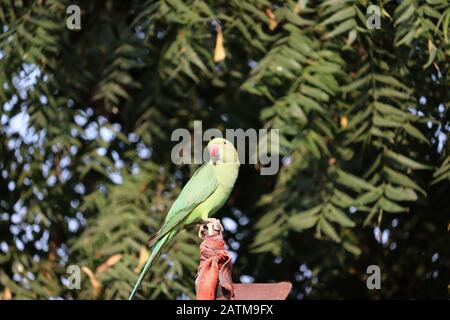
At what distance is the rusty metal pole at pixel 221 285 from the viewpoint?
3307mm

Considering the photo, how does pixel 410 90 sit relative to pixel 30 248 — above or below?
above

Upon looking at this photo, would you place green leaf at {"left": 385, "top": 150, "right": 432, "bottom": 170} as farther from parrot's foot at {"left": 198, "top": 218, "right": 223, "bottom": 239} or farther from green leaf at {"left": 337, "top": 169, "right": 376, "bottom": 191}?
parrot's foot at {"left": 198, "top": 218, "right": 223, "bottom": 239}

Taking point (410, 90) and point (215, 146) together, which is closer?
point (215, 146)

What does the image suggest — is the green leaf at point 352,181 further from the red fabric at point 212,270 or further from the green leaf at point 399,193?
the red fabric at point 212,270

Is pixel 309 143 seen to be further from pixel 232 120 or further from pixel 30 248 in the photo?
pixel 30 248

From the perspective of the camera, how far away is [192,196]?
420cm

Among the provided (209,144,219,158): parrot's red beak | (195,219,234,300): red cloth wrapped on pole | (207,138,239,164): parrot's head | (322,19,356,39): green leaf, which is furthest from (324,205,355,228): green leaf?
(195,219,234,300): red cloth wrapped on pole

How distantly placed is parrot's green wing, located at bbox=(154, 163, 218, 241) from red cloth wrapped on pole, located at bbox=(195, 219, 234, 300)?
1.98 ft

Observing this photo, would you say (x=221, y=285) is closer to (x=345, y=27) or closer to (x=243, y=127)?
(x=345, y=27)

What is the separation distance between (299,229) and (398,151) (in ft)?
2.18

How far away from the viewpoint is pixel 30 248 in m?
5.88

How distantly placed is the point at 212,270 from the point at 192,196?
2.90ft
